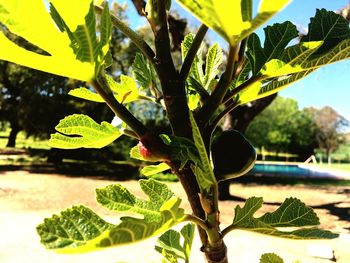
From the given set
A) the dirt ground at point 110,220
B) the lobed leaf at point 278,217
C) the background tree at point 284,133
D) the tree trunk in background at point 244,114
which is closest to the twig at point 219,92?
the lobed leaf at point 278,217

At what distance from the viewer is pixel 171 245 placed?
87 centimetres

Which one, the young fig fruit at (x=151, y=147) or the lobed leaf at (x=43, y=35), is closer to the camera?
the lobed leaf at (x=43, y=35)

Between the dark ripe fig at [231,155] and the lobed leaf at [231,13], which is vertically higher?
the lobed leaf at [231,13]

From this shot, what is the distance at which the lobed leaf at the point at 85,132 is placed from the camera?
2.32 feet

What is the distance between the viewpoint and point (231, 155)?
2.21 ft

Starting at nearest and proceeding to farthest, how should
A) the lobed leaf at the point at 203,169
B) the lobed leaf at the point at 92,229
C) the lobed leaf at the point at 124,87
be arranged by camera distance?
the lobed leaf at the point at 92,229
the lobed leaf at the point at 203,169
the lobed leaf at the point at 124,87

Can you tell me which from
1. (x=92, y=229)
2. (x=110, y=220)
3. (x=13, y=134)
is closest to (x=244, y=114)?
(x=110, y=220)

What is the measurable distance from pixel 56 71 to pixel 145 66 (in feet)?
1.10

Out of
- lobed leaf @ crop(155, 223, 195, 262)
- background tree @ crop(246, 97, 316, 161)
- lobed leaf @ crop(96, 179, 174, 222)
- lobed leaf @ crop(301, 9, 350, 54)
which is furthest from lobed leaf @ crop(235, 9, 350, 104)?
background tree @ crop(246, 97, 316, 161)

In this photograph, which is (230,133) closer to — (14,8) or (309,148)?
(14,8)

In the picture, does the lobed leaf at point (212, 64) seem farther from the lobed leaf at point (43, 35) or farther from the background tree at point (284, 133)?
the background tree at point (284, 133)

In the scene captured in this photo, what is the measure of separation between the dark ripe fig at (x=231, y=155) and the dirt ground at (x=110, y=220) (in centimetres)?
111

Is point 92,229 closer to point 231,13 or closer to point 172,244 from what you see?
point 231,13

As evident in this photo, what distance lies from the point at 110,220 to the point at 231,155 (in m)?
7.64
